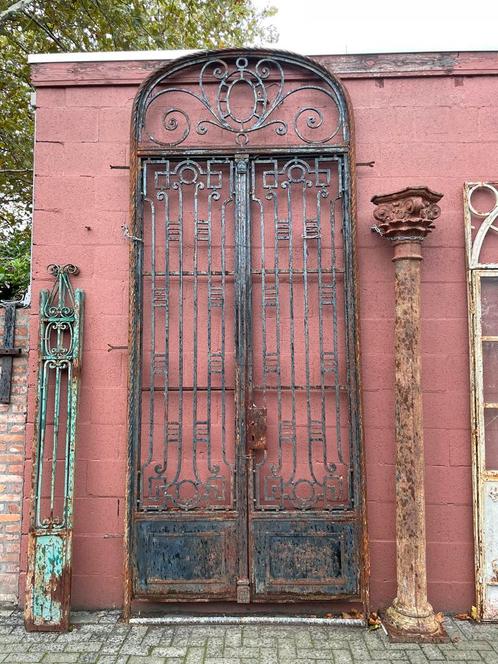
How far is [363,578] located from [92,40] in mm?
6687

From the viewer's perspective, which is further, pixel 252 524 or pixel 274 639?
pixel 252 524

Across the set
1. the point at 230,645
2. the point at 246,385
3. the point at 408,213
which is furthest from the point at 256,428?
the point at 408,213

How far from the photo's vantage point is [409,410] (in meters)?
3.06

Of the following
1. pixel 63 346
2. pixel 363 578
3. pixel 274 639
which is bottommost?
pixel 274 639

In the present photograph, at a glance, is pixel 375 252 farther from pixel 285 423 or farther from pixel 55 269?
pixel 55 269

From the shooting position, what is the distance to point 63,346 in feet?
10.9

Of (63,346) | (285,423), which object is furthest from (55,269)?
(285,423)

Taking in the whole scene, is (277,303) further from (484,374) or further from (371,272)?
(484,374)

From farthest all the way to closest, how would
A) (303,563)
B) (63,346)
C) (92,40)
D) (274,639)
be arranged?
(92,40) → (63,346) → (303,563) → (274,639)

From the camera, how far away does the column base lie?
288 centimetres

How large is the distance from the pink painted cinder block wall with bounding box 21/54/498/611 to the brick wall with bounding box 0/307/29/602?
11cm

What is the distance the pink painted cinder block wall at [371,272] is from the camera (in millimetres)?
3240

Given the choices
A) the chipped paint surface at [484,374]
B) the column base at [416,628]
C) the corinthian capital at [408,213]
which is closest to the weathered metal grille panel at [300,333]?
the corinthian capital at [408,213]

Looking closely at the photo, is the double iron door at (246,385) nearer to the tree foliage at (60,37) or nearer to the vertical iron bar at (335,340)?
the vertical iron bar at (335,340)
